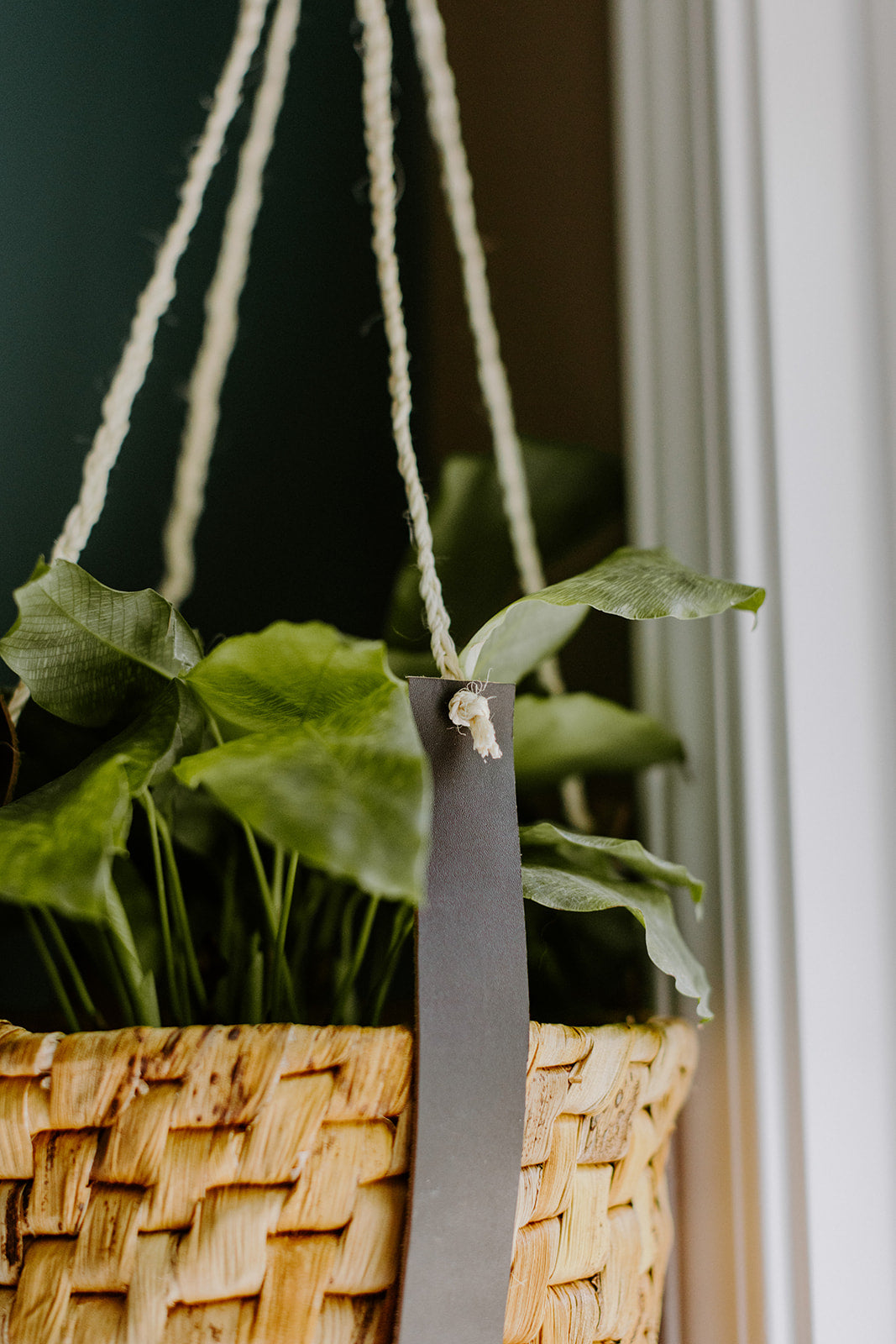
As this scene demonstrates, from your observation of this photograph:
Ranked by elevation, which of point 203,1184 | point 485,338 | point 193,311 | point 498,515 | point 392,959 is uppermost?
point 193,311

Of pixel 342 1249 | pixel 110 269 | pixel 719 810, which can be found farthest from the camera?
pixel 110 269

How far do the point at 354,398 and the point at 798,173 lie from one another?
567 mm

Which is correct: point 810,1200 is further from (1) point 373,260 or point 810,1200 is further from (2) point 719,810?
(1) point 373,260

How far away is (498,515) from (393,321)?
24cm

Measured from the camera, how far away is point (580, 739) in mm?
683

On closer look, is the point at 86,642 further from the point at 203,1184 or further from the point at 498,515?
the point at 498,515

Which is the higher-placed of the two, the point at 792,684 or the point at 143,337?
the point at 143,337

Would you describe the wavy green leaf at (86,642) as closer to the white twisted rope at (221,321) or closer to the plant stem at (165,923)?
the plant stem at (165,923)

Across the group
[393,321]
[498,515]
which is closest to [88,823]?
[393,321]

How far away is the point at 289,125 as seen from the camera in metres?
1.09

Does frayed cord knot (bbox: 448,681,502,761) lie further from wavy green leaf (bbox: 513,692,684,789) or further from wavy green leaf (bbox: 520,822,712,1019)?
wavy green leaf (bbox: 513,692,684,789)

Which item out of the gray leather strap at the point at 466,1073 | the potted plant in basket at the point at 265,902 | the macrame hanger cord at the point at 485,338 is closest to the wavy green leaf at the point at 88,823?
the potted plant in basket at the point at 265,902

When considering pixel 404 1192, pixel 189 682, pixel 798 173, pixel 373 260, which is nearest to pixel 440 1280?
pixel 404 1192

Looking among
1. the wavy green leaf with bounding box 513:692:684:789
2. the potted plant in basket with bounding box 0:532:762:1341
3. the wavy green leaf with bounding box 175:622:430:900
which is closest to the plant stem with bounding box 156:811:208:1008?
the potted plant in basket with bounding box 0:532:762:1341
